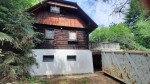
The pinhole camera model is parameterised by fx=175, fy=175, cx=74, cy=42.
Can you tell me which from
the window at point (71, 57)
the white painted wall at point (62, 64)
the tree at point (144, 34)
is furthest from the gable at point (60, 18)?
the tree at point (144, 34)

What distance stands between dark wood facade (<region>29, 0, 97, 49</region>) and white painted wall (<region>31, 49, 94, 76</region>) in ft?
1.65

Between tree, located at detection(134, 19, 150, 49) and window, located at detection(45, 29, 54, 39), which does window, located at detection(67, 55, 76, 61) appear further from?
tree, located at detection(134, 19, 150, 49)

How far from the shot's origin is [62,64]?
16859 mm

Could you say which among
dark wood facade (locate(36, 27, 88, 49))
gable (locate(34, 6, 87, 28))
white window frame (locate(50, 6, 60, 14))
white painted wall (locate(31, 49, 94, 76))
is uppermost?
white window frame (locate(50, 6, 60, 14))

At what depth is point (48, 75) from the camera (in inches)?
634

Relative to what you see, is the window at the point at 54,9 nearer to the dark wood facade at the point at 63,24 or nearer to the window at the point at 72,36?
the dark wood facade at the point at 63,24

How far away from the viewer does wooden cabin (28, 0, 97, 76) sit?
1633 cm

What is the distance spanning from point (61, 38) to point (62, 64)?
2.57 m

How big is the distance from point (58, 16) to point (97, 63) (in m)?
8.51

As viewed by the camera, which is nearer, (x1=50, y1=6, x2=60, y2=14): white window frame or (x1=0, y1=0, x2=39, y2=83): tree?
(x1=0, y1=0, x2=39, y2=83): tree

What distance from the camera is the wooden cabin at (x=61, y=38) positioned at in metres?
16.3

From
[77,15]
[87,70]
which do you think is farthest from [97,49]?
[77,15]

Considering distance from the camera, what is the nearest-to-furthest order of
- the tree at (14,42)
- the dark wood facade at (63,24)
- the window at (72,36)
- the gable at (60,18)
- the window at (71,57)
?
the tree at (14,42), the dark wood facade at (63,24), the gable at (60,18), the window at (71,57), the window at (72,36)

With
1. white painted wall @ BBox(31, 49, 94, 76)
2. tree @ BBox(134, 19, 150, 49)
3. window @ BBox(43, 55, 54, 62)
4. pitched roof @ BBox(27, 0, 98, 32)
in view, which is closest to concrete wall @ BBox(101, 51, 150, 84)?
white painted wall @ BBox(31, 49, 94, 76)
